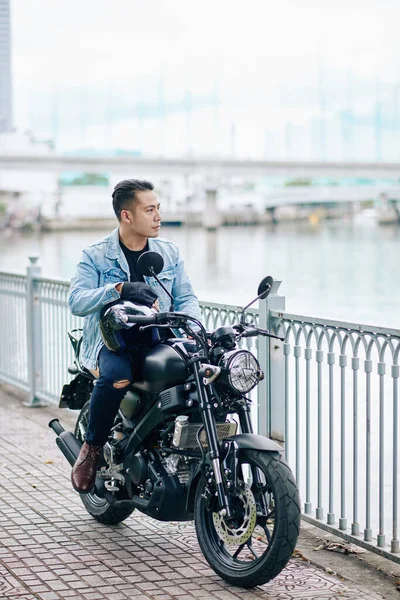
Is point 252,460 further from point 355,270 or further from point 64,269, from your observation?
point 355,270

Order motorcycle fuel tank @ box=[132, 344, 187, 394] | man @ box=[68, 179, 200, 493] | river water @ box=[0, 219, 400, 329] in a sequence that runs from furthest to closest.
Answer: river water @ box=[0, 219, 400, 329], man @ box=[68, 179, 200, 493], motorcycle fuel tank @ box=[132, 344, 187, 394]

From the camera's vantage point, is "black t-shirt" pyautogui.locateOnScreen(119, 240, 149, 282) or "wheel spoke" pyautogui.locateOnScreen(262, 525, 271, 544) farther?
"black t-shirt" pyautogui.locateOnScreen(119, 240, 149, 282)

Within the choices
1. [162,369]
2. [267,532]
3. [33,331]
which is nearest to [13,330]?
[33,331]

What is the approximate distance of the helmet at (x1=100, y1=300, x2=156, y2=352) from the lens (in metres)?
4.32

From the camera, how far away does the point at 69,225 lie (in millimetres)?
104312

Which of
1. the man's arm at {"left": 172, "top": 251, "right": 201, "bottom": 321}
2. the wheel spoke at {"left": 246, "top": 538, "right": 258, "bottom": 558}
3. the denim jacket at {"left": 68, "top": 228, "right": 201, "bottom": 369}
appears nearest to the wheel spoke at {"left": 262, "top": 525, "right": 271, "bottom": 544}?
the wheel spoke at {"left": 246, "top": 538, "right": 258, "bottom": 558}

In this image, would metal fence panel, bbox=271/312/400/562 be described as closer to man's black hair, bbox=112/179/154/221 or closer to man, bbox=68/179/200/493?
man, bbox=68/179/200/493

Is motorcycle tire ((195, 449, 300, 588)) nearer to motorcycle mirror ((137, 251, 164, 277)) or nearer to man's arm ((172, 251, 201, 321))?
motorcycle mirror ((137, 251, 164, 277))

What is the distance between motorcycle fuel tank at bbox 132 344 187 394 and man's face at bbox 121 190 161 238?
0.59 metres

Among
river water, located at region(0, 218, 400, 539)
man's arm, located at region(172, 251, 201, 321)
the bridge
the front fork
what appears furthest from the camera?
the bridge

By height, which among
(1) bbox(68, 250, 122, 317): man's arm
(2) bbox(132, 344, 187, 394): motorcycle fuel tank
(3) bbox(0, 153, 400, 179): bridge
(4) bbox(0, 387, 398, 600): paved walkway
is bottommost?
(4) bbox(0, 387, 398, 600): paved walkway

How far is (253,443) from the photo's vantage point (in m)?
4.11

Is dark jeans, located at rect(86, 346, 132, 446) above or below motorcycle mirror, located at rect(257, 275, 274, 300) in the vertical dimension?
below

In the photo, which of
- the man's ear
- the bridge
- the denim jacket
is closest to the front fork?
the denim jacket
